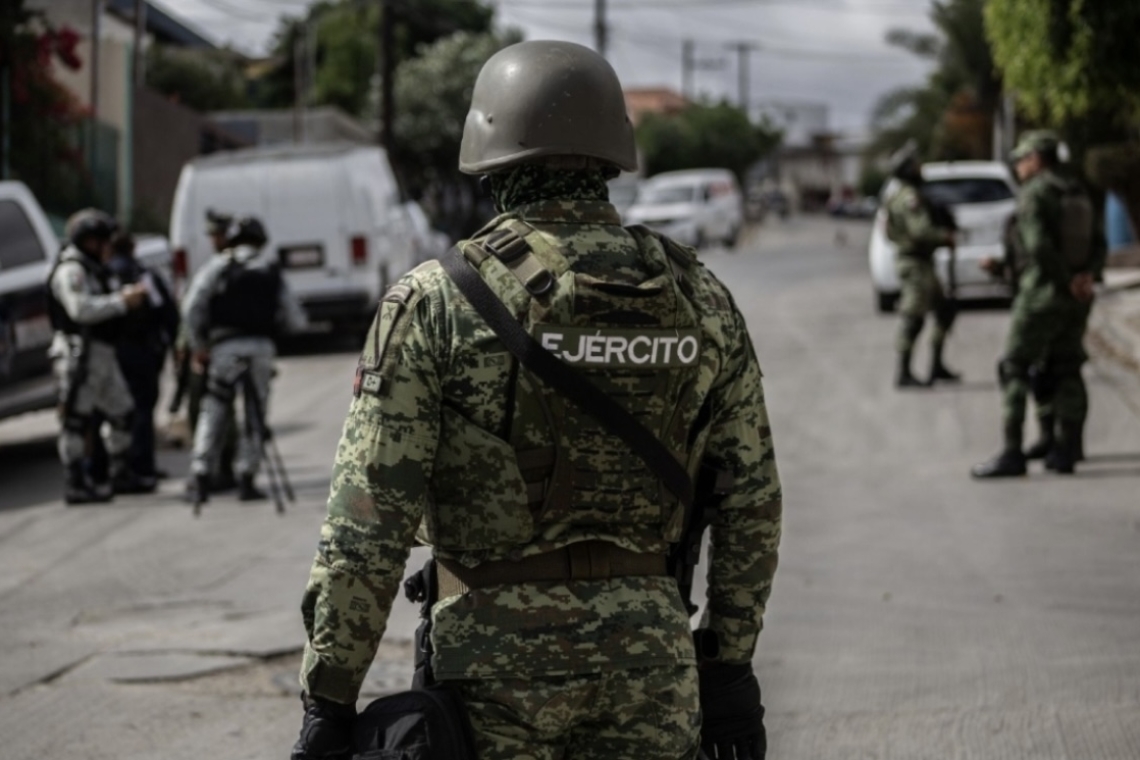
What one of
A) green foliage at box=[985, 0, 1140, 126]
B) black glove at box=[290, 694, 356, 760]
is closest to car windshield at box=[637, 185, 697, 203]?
green foliage at box=[985, 0, 1140, 126]

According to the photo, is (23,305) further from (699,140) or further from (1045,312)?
(699,140)

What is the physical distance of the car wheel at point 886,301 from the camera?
2031cm

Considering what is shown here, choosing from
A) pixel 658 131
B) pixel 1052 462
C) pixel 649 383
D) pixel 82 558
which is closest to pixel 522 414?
pixel 649 383

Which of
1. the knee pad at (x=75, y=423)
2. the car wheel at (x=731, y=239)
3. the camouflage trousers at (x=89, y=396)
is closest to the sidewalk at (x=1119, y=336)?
the camouflage trousers at (x=89, y=396)

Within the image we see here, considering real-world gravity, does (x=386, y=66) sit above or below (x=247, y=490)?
above

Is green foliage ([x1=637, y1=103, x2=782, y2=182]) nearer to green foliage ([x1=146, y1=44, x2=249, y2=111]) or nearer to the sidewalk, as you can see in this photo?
green foliage ([x1=146, y1=44, x2=249, y2=111])

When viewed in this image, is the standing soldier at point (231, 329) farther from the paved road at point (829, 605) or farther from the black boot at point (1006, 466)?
the black boot at point (1006, 466)

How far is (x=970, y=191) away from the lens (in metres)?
20.1

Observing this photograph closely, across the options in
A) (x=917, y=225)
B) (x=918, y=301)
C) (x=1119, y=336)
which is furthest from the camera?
(x=1119, y=336)

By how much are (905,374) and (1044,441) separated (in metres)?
3.54

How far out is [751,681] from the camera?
10.5 feet

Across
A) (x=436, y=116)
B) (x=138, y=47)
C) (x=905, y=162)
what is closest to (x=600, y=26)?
(x=436, y=116)

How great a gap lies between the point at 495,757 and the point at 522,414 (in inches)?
21.0

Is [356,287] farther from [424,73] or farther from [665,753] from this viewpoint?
[424,73]
